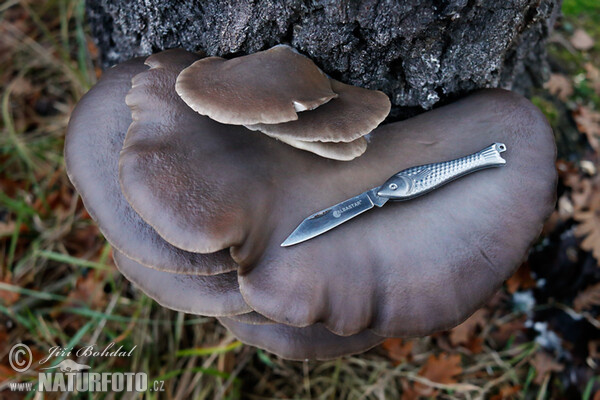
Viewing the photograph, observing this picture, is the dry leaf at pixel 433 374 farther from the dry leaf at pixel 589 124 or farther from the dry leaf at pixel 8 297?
the dry leaf at pixel 8 297

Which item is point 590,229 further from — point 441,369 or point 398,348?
point 398,348

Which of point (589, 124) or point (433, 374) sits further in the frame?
point (589, 124)

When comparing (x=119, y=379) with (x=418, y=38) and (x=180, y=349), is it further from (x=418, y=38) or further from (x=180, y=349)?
(x=418, y=38)

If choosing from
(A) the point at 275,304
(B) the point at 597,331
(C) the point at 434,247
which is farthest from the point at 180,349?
(B) the point at 597,331

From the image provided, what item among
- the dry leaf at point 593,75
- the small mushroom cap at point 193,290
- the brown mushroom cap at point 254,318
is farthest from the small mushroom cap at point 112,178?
the dry leaf at point 593,75

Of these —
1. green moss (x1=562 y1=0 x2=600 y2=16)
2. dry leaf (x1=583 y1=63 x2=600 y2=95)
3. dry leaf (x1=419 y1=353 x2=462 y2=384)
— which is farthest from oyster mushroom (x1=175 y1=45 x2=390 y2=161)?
green moss (x1=562 y1=0 x2=600 y2=16)

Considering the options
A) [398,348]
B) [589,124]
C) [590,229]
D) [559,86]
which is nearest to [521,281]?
[590,229]
